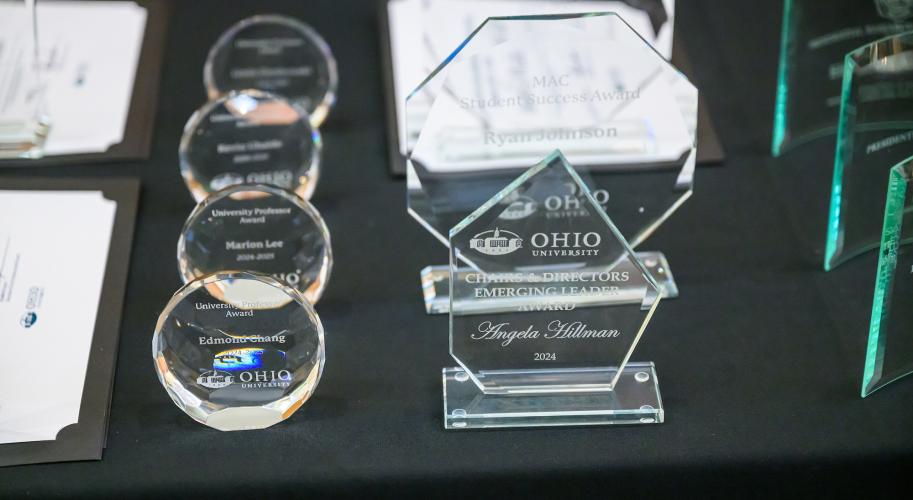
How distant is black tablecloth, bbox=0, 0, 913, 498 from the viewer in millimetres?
1096

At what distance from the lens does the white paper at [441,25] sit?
1484 mm

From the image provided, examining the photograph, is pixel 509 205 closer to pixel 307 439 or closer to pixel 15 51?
pixel 307 439

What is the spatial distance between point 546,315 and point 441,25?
58 centimetres

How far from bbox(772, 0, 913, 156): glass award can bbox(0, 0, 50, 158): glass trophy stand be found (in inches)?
37.2

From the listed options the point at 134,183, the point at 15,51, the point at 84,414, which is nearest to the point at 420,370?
the point at 84,414

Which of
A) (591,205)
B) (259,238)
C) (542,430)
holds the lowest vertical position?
(542,430)

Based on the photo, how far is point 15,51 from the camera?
1.55m

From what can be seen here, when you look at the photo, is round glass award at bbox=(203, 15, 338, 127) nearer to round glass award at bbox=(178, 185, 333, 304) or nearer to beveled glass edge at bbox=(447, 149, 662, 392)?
round glass award at bbox=(178, 185, 333, 304)

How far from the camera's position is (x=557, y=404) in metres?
1.13

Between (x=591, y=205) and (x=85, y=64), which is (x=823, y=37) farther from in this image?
(x=85, y=64)

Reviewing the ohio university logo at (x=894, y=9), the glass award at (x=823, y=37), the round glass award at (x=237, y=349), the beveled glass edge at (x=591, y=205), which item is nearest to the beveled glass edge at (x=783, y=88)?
the glass award at (x=823, y=37)

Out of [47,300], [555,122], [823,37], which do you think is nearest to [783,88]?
[823,37]

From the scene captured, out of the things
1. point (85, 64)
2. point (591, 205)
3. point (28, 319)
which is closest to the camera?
point (591, 205)

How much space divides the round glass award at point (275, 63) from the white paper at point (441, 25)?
4.3 inches
